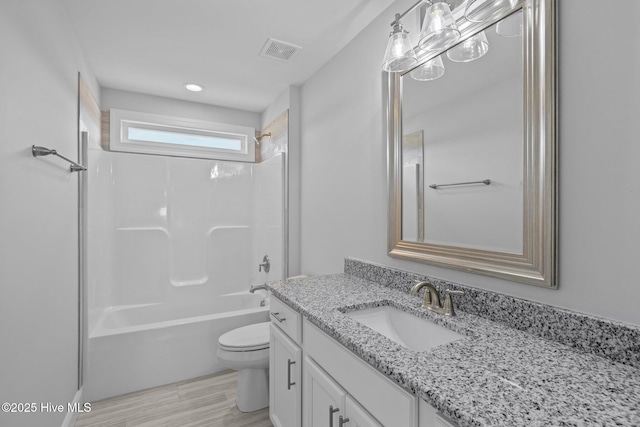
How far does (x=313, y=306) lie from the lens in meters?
1.35

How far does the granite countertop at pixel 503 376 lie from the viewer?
632mm

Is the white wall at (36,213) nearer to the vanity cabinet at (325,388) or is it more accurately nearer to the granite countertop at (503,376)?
the vanity cabinet at (325,388)

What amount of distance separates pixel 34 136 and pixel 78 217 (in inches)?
34.3

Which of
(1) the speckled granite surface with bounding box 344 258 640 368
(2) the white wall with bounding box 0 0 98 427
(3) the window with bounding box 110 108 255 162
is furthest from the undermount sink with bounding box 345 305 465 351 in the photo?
(3) the window with bounding box 110 108 255 162

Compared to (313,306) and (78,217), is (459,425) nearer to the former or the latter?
(313,306)

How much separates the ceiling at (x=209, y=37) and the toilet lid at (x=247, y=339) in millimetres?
1957

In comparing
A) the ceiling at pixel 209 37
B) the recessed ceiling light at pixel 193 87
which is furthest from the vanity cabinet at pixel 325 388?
the recessed ceiling light at pixel 193 87

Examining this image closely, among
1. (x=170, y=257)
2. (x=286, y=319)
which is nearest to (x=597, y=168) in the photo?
(x=286, y=319)

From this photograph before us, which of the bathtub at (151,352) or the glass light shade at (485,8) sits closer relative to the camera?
the glass light shade at (485,8)

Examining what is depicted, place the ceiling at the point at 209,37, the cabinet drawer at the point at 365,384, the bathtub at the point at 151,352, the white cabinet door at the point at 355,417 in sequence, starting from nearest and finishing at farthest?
the cabinet drawer at the point at 365,384, the white cabinet door at the point at 355,417, the ceiling at the point at 209,37, the bathtub at the point at 151,352

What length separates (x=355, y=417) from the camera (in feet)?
3.32

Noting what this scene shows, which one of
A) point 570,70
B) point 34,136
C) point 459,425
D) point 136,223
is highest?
point 570,70

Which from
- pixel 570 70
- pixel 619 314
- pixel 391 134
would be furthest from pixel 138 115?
pixel 619 314

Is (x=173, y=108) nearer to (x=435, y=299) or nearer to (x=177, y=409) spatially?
(x=177, y=409)
